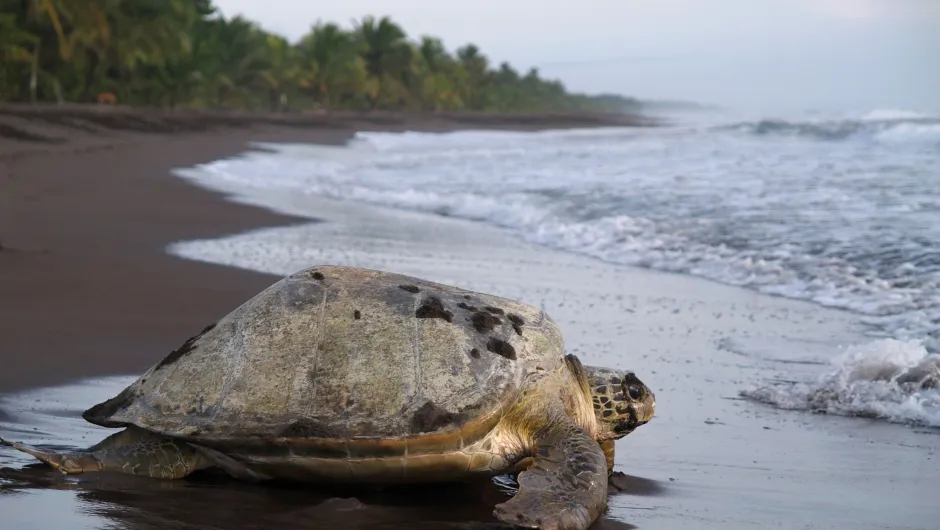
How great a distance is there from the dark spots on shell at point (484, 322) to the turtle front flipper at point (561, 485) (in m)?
0.39

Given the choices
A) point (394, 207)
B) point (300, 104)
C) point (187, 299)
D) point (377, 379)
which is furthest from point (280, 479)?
point (300, 104)

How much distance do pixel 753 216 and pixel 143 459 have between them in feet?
27.8

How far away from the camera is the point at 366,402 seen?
3.25 m

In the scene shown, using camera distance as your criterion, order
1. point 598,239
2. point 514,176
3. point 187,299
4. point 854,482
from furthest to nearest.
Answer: point 514,176 < point 598,239 < point 187,299 < point 854,482

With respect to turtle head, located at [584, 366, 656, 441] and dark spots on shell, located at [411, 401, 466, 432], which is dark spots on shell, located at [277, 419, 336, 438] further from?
turtle head, located at [584, 366, 656, 441]

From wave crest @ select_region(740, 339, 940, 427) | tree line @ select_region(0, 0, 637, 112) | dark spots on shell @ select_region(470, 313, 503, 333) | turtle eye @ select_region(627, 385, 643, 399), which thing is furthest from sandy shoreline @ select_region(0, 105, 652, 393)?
tree line @ select_region(0, 0, 637, 112)

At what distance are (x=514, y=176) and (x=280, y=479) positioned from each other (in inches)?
570

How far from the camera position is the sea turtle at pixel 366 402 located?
125 inches

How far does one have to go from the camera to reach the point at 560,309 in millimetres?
6809

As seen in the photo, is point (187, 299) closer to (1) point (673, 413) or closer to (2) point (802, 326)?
(1) point (673, 413)

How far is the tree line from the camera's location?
33781 mm

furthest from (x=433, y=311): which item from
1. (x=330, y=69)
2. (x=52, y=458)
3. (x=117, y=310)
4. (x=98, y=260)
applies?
(x=330, y=69)

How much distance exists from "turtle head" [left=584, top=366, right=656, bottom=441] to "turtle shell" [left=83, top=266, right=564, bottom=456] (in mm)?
245

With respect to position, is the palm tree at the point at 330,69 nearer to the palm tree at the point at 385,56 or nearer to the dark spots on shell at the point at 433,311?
the palm tree at the point at 385,56
